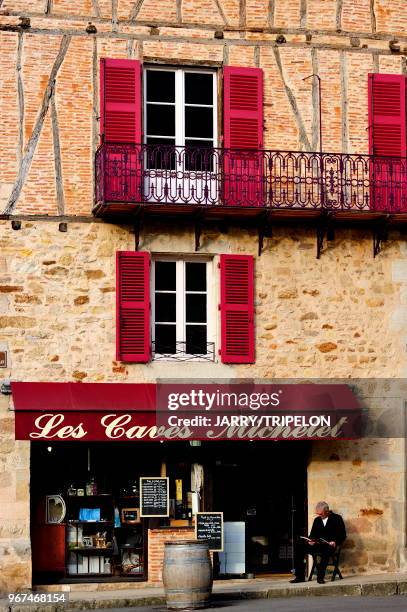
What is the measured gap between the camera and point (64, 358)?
905 inches

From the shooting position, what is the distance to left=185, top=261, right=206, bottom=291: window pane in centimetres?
2380

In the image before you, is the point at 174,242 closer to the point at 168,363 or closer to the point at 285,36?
the point at 168,363

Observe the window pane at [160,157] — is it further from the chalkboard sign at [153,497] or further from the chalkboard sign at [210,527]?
the chalkboard sign at [210,527]

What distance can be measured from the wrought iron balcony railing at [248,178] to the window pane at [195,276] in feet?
3.52

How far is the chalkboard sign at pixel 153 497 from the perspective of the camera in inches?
919

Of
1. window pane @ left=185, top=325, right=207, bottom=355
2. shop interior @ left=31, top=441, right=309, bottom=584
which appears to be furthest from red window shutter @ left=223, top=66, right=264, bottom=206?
shop interior @ left=31, top=441, right=309, bottom=584

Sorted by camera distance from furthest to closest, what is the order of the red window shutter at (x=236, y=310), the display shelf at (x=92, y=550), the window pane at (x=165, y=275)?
the window pane at (x=165, y=275), the red window shutter at (x=236, y=310), the display shelf at (x=92, y=550)

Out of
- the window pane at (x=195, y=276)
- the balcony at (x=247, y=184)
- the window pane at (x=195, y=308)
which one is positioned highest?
the balcony at (x=247, y=184)

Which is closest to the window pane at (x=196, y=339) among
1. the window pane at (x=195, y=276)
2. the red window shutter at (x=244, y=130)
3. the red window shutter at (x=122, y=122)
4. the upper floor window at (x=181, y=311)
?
the upper floor window at (x=181, y=311)

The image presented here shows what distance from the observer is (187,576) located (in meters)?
20.4

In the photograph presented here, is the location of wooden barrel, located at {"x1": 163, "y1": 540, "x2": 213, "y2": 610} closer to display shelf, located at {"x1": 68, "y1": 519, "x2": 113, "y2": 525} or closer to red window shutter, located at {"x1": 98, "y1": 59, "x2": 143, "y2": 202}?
display shelf, located at {"x1": 68, "y1": 519, "x2": 113, "y2": 525}

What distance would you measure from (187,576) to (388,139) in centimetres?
764

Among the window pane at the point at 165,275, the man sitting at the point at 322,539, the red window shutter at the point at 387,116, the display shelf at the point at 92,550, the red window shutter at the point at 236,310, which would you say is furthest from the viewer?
the red window shutter at the point at 387,116

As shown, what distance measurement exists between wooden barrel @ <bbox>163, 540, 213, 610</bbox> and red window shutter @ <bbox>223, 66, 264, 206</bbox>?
216 inches
